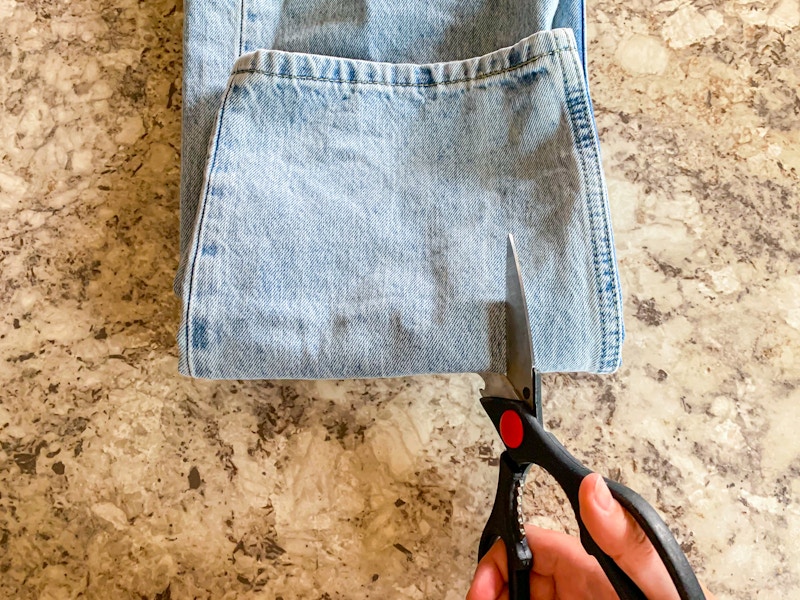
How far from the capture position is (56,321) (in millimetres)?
622

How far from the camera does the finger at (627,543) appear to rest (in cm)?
43

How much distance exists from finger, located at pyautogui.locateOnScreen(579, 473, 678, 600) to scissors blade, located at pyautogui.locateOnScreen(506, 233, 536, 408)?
3.9 inches

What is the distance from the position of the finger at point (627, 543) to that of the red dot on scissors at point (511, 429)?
9 centimetres

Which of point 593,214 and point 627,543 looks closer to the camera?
point 627,543

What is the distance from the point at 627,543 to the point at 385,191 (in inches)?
12.8

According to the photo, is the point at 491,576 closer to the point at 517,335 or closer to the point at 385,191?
the point at 517,335

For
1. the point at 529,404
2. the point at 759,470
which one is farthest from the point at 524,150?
the point at 759,470

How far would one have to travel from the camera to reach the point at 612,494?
44 cm

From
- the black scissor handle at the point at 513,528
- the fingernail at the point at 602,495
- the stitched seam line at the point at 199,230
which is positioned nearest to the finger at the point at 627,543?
the fingernail at the point at 602,495

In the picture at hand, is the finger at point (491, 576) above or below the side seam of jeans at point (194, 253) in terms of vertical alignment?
below

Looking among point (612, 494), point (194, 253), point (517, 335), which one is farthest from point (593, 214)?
point (194, 253)

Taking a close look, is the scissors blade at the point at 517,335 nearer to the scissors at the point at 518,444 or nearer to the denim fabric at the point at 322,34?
the scissors at the point at 518,444

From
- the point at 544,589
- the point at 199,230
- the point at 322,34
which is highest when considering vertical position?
the point at 322,34

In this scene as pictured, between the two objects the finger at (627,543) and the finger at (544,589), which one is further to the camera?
the finger at (544,589)
